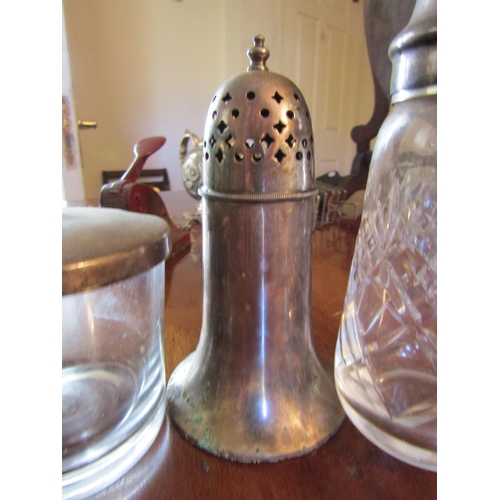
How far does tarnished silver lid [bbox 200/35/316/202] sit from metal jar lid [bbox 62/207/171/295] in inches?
1.8

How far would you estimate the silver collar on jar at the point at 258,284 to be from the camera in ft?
0.68

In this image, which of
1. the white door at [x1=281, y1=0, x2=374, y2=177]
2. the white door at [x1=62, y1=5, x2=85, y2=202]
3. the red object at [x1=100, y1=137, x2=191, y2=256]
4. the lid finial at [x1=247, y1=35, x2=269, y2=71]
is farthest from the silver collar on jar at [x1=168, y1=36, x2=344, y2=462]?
the white door at [x1=281, y1=0, x2=374, y2=177]

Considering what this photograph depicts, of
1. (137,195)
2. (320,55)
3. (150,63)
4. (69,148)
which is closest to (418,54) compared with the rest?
(137,195)

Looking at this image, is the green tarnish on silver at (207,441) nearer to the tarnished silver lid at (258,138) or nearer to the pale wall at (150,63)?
the tarnished silver lid at (258,138)

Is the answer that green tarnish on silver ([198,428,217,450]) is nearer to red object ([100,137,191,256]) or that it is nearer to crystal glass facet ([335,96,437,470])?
crystal glass facet ([335,96,437,470])

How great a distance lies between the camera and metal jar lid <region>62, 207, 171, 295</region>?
150 millimetres

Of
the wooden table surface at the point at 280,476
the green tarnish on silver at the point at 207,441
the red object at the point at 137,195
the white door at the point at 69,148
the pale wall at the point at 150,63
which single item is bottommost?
the wooden table surface at the point at 280,476

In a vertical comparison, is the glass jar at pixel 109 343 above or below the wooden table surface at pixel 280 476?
above

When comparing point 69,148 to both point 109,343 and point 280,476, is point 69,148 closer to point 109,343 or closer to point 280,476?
point 109,343

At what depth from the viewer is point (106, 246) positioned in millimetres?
162

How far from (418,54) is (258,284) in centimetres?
14

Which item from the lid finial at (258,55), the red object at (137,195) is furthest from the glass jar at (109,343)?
the red object at (137,195)
